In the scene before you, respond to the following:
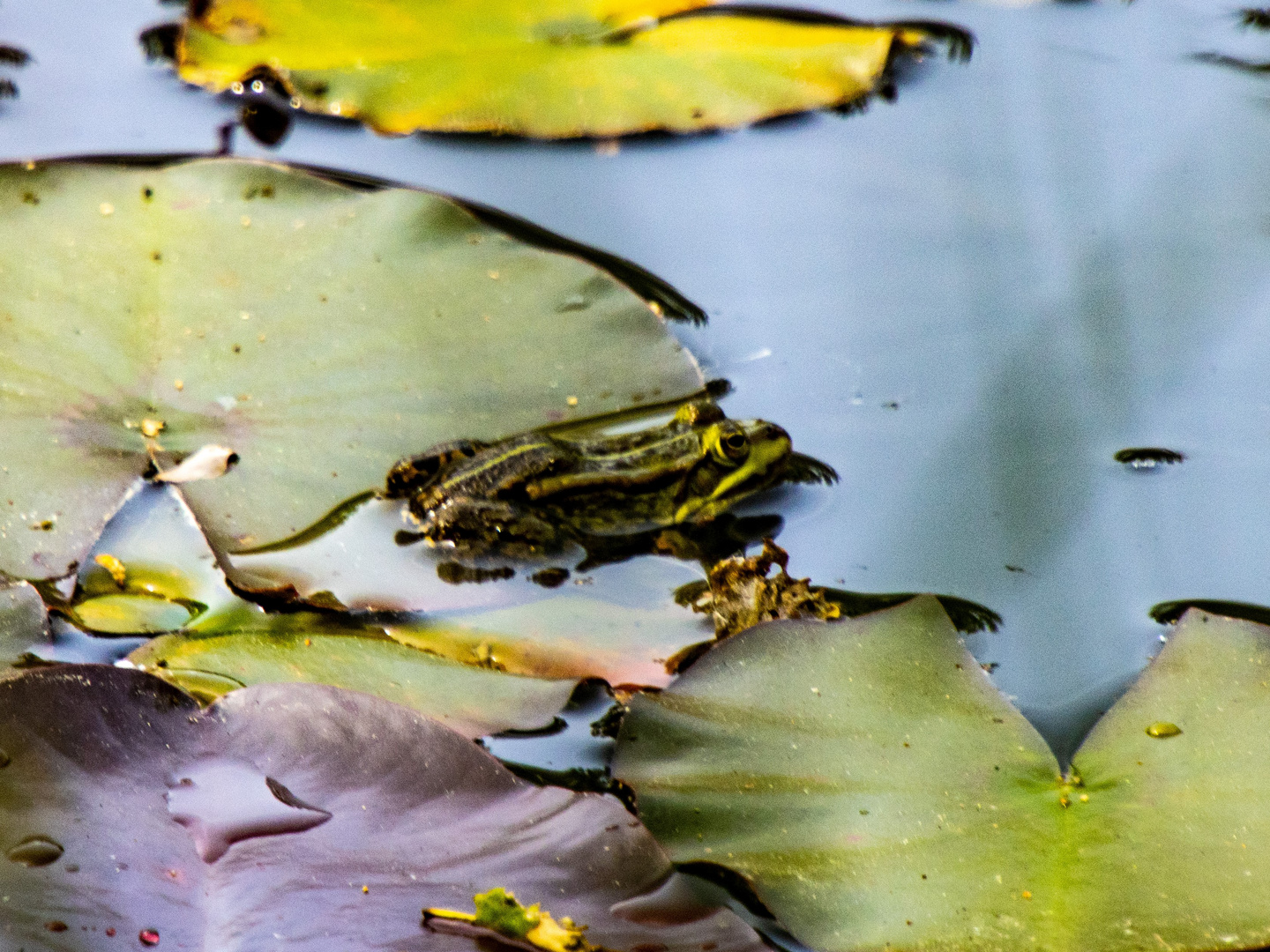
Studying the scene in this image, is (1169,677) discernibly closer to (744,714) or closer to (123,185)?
(744,714)

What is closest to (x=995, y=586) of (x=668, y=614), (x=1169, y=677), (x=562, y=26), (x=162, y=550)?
(x=1169, y=677)

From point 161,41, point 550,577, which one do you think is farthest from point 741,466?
point 161,41

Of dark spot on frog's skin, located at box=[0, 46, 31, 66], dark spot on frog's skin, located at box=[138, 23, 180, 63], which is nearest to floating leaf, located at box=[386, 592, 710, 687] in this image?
dark spot on frog's skin, located at box=[138, 23, 180, 63]

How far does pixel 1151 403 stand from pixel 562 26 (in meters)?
1.87

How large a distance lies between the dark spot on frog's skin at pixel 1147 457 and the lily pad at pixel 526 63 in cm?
135

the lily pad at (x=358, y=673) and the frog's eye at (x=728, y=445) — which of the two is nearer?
the lily pad at (x=358, y=673)

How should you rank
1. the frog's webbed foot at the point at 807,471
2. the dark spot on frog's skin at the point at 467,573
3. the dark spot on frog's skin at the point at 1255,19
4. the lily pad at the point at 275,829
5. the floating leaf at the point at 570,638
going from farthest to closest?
1. the dark spot on frog's skin at the point at 1255,19
2. the frog's webbed foot at the point at 807,471
3. the dark spot on frog's skin at the point at 467,573
4. the floating leaf at the point at 570,638
5. the lily pad at the point at 275,829

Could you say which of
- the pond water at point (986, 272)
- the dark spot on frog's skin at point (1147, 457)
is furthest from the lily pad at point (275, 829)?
the dark spot on frog's skin at point (1147, 457)

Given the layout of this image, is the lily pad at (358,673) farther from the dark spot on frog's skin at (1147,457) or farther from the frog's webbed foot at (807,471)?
the dark spot on frog's skin at (1147,457)

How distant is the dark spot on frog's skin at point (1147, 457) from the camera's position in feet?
7.97

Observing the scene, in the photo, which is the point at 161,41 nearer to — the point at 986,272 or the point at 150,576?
the point at 150,576

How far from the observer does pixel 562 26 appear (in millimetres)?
3365

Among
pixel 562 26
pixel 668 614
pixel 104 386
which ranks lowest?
pixel 668 614

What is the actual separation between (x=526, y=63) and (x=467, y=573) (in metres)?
1.62
